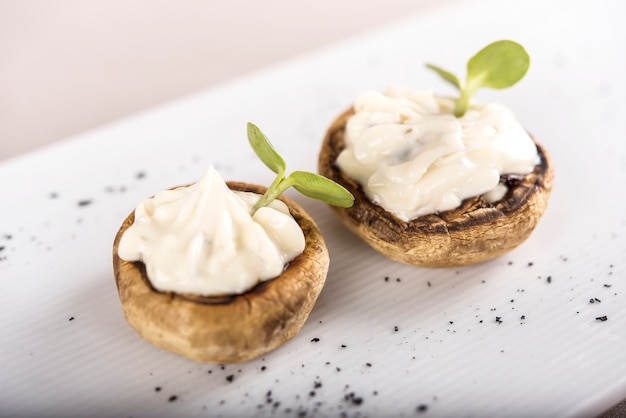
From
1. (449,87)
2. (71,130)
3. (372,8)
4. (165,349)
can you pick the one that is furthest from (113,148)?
(372,8)

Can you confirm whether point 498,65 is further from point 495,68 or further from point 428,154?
point 428,154

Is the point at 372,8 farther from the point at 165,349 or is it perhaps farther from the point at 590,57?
the point at 165,349

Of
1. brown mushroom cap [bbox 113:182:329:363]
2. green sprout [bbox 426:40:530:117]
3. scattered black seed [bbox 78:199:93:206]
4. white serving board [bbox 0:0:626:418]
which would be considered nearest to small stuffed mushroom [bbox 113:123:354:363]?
brown mushroom cap [bbox 113:182:329:363]

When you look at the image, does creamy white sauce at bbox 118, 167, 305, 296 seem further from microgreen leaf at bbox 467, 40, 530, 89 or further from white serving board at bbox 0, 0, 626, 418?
microgreen leaf at bbox 467, 40, 530, 89

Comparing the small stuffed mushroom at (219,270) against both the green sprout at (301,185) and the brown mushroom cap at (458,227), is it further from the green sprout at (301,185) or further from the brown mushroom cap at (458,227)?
the brown mushroom cap at (458,227)

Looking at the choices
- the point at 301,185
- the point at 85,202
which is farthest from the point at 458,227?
the point at 85,202

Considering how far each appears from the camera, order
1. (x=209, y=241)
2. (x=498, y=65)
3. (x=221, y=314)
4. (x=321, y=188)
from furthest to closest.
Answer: (x=498, y=65) < (x=321, y=188) < (x=209, y=241) < (x=221, y=314)
